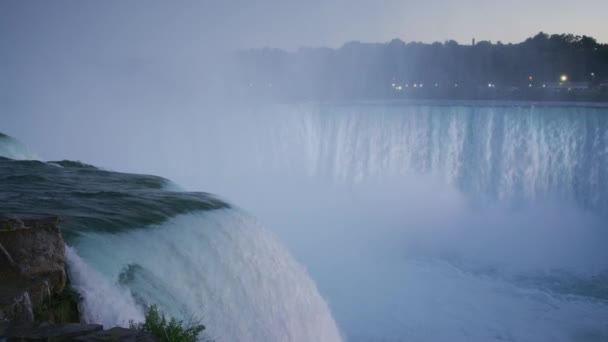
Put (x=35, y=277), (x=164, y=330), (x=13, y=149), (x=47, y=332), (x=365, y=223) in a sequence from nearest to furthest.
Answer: (x=47, y=332) → (x=164, y=330) → (x=35, y=277) → (x=13, y=149) → (x=365, y=223)

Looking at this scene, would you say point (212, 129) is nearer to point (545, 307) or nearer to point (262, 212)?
point (262, 212)

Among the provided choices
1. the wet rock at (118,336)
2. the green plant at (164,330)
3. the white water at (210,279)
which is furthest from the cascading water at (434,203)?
the wet rock at (118,336)

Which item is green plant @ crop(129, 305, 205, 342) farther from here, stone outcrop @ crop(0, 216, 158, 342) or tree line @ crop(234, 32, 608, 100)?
tree line @ crop(234, 32, 608, 100)

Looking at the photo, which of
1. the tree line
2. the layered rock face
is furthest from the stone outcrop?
the tree line

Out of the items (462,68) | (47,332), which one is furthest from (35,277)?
(462,68)

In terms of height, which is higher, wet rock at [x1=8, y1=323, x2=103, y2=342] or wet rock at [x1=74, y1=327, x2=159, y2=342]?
wet rock at [x1=8, y1=323, x2=103, y2=342]

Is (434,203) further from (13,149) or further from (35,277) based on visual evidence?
(35,277)
